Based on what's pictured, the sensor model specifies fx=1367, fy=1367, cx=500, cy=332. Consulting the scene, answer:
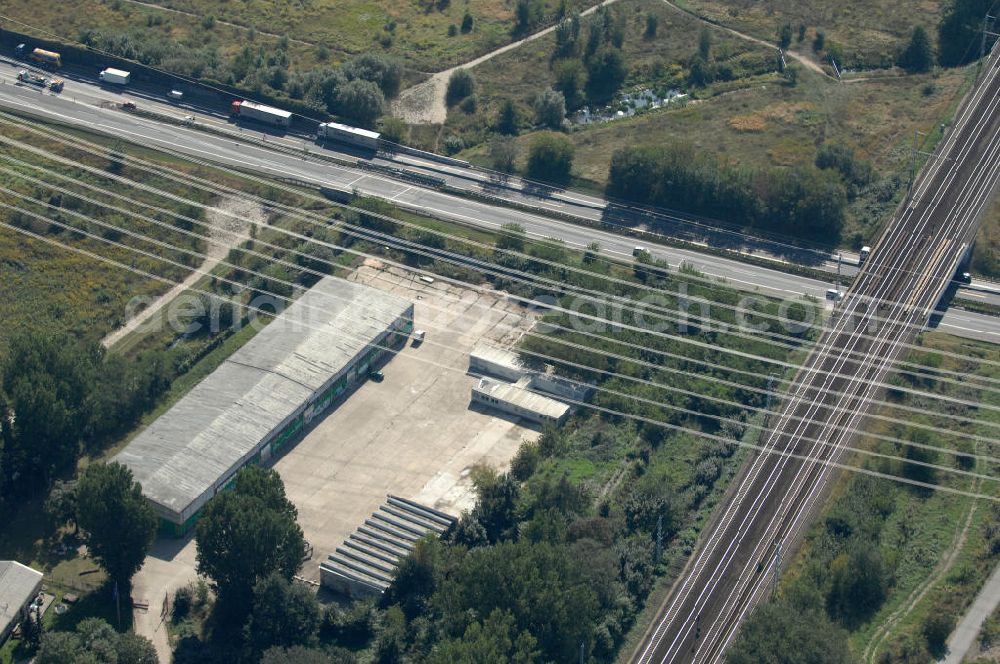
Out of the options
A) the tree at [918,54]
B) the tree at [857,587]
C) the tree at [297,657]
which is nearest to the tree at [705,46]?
the tree at [918,54]

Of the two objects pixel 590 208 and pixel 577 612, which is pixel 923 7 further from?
pixel 577 612

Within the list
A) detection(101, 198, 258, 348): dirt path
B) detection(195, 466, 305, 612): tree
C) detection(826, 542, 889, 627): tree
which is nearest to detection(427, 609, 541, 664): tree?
detection(195, 466, 305, 612): tree

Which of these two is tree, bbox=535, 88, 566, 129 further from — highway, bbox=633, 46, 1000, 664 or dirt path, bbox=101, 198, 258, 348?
highway, bbox=633, 46, 1000, 664

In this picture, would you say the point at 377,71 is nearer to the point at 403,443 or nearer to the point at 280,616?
the point at 403,443

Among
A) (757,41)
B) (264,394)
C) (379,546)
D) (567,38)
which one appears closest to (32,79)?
(567,38)

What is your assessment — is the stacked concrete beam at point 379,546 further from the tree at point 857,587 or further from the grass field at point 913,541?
the tree at point 857,587

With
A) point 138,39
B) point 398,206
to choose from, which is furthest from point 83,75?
point 398,206
